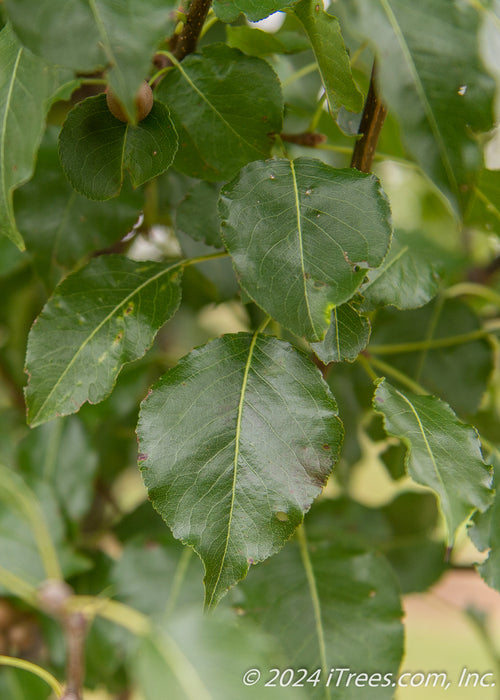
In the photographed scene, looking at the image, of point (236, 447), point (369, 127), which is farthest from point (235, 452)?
point (369, 127)

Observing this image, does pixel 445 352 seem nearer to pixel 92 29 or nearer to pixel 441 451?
pixel 441 451

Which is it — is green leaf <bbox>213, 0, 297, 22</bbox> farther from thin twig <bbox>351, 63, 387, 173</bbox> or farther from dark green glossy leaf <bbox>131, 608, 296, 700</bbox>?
dark green glossy leaf <bbox>131, 608, 296, 700</bbox>

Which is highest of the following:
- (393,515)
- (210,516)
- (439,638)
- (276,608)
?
(210,516)

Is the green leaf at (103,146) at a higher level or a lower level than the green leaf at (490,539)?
higher

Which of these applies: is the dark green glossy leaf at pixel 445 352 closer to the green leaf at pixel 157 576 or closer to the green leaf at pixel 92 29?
the green leaf at pixel 157 576

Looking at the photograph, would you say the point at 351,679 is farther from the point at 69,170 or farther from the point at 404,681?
the point at 69,170

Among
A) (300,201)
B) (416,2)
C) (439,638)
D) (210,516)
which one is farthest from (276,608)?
(439,638)

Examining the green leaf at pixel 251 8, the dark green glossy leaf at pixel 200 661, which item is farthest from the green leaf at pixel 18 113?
the dark green glossy leaf at pixel 200 661

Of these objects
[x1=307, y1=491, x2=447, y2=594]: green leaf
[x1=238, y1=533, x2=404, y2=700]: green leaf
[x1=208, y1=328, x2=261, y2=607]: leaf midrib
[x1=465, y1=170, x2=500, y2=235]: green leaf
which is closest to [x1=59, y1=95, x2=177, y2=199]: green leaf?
[x1=208, y1=328, x2=261, y2=607]: leaf midrib
